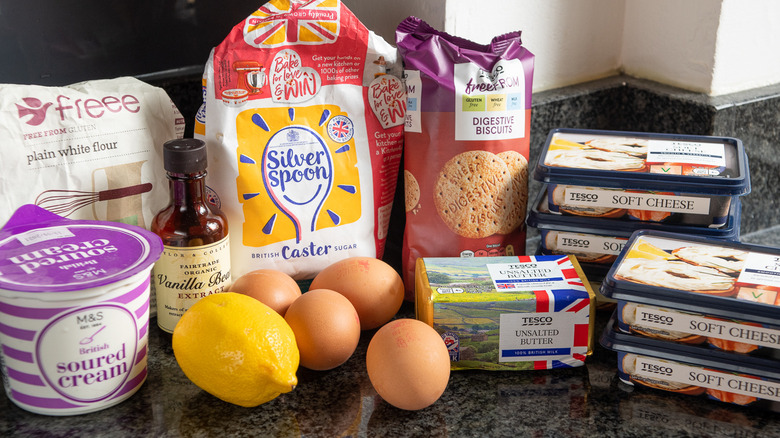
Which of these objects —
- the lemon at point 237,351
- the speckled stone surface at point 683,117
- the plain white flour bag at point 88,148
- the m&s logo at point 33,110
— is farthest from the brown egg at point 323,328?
the speckled stone surface at point 683,117

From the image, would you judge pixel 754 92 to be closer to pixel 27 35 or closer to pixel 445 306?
pixel 445 306

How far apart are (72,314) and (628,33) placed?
1062 millimetres

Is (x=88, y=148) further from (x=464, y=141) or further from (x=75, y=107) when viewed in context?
(x=464, y=141)

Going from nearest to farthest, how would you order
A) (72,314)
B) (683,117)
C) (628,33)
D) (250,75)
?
(72,314) < (250,75) < (683,117) < (628,33)

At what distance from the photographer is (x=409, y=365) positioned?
853 millimetres

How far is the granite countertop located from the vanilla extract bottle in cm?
11

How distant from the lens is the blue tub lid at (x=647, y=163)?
3.27 ft

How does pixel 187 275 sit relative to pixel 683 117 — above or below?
below

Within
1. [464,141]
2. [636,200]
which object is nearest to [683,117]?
[636,200]

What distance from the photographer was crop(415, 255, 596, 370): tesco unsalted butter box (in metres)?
0.93

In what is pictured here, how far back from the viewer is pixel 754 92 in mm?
1311

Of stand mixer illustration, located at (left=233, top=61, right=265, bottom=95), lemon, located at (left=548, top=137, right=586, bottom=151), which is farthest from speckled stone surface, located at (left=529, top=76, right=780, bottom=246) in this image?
stand mixer illustration, located at (left=233, top=61, right=265, bottom=95)

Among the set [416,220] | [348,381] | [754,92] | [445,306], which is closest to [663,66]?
[754,92]

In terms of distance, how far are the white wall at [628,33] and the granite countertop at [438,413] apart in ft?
1.81
